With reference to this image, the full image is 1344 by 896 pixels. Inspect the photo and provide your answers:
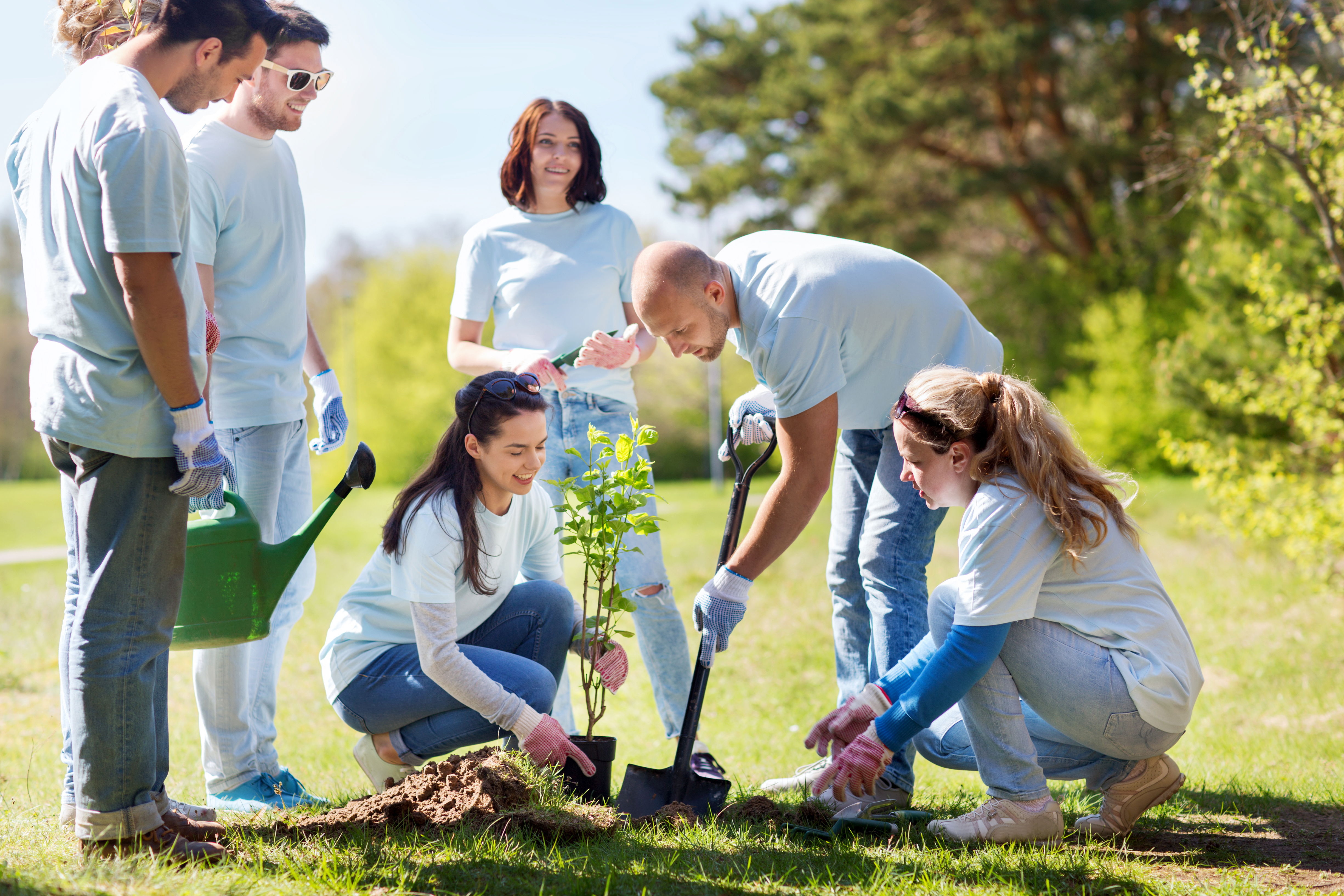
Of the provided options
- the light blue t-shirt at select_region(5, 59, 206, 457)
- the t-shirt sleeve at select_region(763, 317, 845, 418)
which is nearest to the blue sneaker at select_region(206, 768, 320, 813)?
the light blue t-shirt at select_region(5, 59, 206, 457)

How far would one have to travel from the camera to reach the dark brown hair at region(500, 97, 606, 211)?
3.64 meters

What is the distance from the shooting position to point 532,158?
11.9 ft

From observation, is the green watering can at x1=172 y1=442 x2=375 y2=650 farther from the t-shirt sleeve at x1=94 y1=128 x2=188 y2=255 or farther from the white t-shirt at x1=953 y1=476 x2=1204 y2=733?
the white t-shirt at x1=953 y1=476 x2=1204 y2=733

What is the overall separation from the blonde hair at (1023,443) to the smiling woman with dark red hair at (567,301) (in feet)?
4.09

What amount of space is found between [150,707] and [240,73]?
4.87 ft

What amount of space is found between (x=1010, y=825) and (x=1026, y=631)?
1.55ft

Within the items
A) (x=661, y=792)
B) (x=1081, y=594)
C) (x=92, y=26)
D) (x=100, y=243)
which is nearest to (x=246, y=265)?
(x=92, y=26)

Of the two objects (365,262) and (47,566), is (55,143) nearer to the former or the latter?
(47,566)

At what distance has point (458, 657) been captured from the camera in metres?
2.70

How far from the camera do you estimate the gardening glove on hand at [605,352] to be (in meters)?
3.37

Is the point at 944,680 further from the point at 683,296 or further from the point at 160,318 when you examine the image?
the point at 160,318

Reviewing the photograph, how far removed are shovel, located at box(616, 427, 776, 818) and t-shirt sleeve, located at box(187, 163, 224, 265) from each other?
1.65 meters

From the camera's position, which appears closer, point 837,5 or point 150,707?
point 150,707

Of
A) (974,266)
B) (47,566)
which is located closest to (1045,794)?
(47,566)
